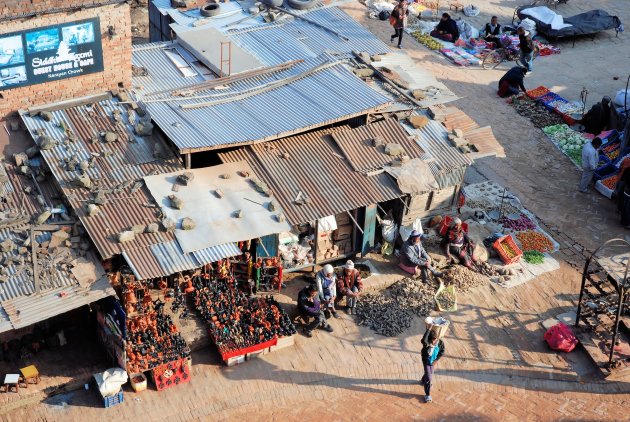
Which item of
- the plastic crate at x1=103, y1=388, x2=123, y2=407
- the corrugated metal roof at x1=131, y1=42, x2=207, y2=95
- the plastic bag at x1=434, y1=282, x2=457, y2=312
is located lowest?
the plastic crate at x1=103, y1=388, x2=123, y2=407

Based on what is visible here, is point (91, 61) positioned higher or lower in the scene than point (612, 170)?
higher

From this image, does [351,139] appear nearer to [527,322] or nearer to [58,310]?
[527,322]

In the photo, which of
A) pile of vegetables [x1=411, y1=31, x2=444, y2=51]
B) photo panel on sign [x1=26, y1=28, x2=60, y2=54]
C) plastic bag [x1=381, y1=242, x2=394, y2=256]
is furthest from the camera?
pile of vegetables [x1=411, y1=31, x2=444, y2=51]

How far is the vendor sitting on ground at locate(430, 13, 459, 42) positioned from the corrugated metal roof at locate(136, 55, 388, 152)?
1153 centimetres

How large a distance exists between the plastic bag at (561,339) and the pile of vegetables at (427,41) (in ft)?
49.9

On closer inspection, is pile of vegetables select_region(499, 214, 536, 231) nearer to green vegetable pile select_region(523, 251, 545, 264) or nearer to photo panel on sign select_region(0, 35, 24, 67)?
green vegetable pile select_region(523, 251, 545, 264)

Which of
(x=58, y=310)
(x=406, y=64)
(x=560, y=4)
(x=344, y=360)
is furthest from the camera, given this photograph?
(x=560, y=4)

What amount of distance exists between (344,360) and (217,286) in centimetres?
323

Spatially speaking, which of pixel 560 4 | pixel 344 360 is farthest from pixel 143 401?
pixel 560 4

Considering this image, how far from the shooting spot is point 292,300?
819 inches

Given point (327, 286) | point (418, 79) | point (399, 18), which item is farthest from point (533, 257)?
point (399, 18)

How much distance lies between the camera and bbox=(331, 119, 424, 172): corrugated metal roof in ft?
69.8

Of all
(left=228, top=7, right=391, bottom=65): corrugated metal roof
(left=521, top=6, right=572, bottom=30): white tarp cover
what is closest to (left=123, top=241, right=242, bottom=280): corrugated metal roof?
(left=228, top=7, right=391, bottom=65): corrugated metal roof

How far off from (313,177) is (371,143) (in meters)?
1.84
